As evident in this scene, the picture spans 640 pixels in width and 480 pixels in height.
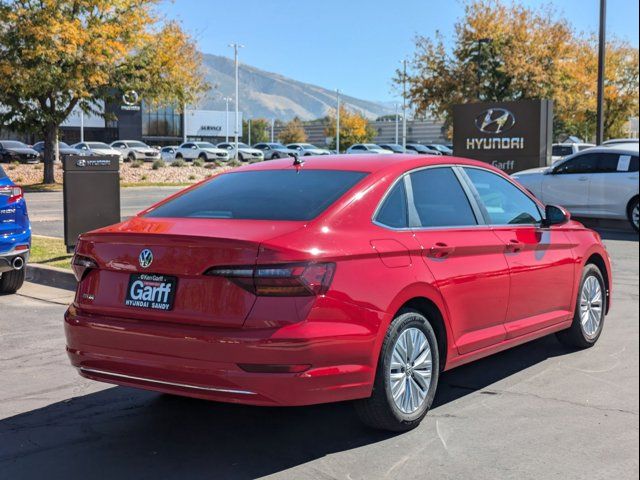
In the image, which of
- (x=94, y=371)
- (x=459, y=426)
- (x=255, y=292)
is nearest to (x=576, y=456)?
(x=459, y=426)

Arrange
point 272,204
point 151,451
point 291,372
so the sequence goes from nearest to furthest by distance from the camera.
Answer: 1. point 291,372
2. point 151,451
3. point 272,204

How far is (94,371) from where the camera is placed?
4.54 metres

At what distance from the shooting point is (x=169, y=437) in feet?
15.3

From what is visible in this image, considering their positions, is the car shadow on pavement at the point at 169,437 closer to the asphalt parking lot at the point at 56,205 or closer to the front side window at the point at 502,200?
the front side window at the point at 502,200

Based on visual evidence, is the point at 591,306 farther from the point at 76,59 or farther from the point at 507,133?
the point at 76,59

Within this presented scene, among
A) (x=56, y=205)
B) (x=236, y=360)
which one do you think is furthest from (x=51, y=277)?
(x=56, y=205)

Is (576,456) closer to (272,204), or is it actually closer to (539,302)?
(539,302)

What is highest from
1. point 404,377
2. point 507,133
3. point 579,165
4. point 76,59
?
point 76,59

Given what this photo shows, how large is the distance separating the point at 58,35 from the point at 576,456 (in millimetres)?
26951

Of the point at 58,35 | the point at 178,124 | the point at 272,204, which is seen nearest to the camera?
the point at 272,204

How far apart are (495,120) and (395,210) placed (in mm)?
18257

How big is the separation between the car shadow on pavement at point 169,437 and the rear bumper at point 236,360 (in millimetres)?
374

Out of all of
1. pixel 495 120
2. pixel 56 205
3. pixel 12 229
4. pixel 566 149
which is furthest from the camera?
pixel 566 149

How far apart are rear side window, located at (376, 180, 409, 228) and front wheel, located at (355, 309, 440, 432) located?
542mm
